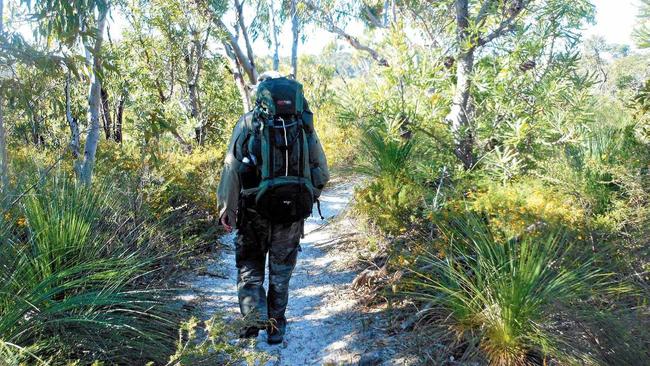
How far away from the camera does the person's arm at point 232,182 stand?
3133mm

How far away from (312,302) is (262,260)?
36.7 inches

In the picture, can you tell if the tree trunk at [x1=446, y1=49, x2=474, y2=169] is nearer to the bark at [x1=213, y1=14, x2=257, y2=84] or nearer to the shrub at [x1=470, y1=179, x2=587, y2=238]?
the shrub at [x1=470, y1=179, x2=587, y2=238]

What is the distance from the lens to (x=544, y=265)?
2.57 m

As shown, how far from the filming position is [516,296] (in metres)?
2.40

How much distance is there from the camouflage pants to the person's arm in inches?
5.1

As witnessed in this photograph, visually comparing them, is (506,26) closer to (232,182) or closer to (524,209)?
(524,209)

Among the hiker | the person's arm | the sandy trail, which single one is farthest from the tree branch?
the sandy trail

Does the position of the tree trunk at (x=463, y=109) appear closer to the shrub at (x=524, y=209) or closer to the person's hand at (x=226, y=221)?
the shrub at (x=524, y=209)

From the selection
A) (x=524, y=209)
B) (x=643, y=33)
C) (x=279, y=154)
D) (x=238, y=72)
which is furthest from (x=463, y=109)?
(x=238, y=72)

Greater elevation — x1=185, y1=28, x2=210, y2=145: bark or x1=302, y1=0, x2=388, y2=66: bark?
x1=302, y1=0, x2=388, y2=66: bark

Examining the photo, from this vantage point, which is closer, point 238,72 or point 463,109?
point 463,109

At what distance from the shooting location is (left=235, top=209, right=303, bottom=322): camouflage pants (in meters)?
3.25

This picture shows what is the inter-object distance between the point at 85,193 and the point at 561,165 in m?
3.48

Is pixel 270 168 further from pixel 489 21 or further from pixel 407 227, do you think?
pixel 489 21
